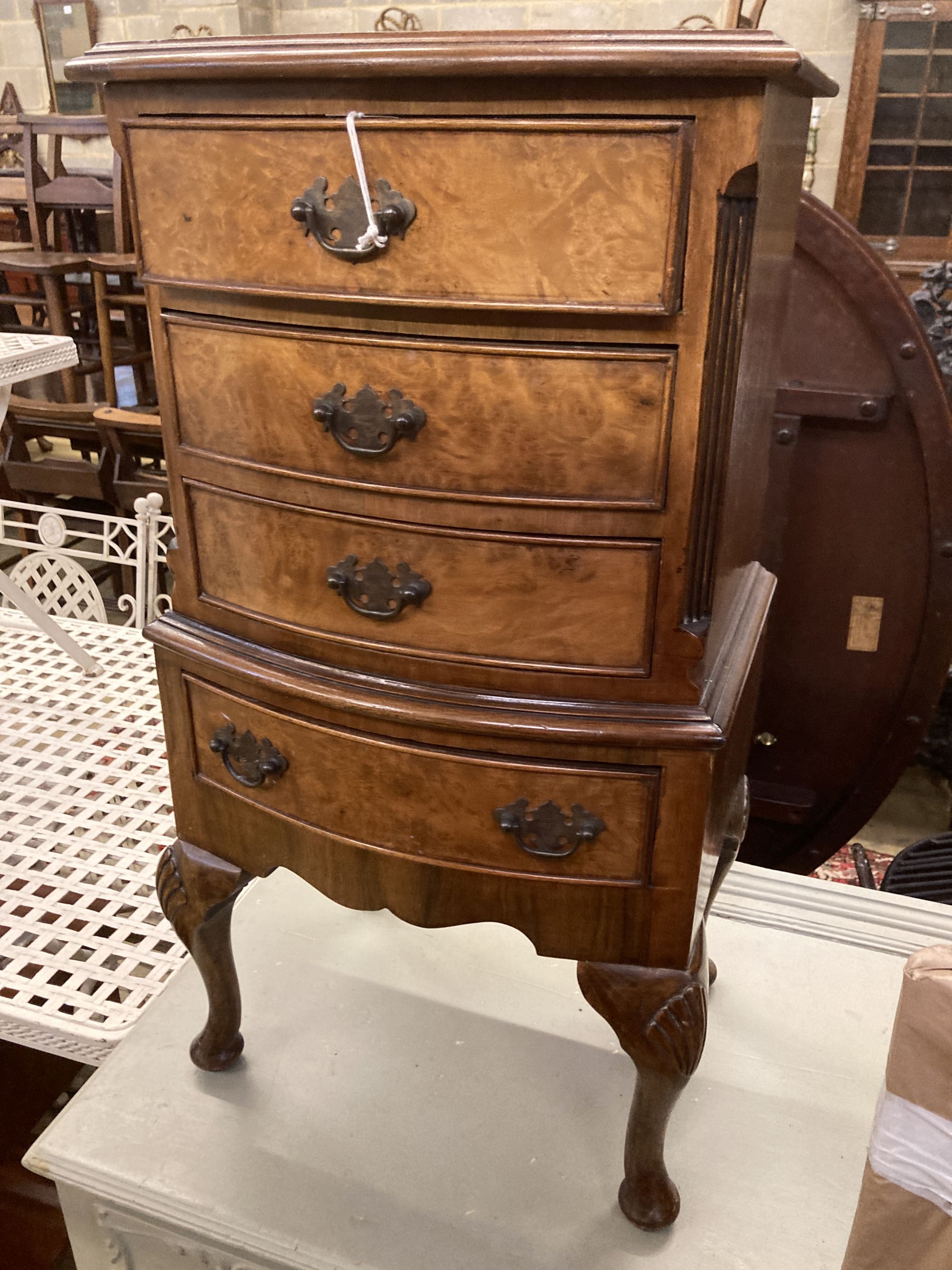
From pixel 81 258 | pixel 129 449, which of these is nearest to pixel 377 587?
pixel 129 449

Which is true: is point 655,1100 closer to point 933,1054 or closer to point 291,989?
point 933,1054

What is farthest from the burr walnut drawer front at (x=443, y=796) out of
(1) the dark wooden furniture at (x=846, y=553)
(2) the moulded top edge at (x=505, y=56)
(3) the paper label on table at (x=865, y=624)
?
(3) the paper label on table at (x=865, y=624)

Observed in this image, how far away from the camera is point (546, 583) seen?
79 centimetres

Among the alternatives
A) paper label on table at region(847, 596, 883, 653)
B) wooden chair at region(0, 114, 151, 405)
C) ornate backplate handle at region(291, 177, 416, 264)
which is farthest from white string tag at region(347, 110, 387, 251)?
wooden chair at region(0, 114, 151, 405)

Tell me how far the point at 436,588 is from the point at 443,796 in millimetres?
191

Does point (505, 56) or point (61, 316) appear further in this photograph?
point (61, 316)

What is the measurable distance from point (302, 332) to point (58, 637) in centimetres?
163

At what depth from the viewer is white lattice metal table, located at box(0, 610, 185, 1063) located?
4.55ft

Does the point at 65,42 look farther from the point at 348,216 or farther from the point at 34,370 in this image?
the point at 348,216

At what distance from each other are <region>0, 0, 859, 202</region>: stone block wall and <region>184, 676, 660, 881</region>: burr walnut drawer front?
12.3 ft

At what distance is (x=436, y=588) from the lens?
822 millimetres

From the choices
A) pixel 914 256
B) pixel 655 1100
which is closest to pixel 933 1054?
pixel 655 1100

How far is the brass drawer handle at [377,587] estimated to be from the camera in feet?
2.71

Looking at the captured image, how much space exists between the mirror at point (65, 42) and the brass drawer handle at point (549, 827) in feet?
20.6
